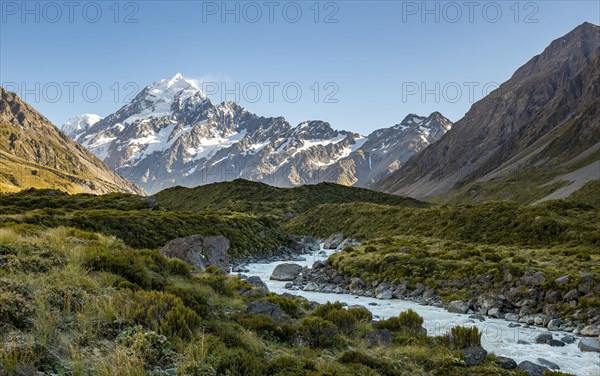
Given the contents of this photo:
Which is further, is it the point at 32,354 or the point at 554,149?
the point at 554,149

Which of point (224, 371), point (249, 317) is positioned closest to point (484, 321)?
point (249, 317)

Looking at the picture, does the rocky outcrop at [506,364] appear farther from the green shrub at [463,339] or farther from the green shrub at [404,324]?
the green shrub at [404,324]

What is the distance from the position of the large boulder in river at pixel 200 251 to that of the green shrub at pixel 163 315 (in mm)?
21725

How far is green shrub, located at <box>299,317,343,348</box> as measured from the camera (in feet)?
42.4

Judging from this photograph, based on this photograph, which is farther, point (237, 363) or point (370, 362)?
point (370, 362)

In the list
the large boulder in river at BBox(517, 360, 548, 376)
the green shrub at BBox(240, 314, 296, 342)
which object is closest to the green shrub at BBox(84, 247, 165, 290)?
the green shrub at BBox(240, 314, 296, 342)

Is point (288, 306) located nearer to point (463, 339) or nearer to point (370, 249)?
point (463, 339)

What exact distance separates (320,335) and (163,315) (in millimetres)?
5341

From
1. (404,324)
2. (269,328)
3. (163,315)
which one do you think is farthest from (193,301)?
(404,324)

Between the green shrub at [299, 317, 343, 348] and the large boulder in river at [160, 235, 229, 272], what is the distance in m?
20.8

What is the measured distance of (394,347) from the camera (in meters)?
13.8

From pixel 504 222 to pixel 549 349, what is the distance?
33372 mm

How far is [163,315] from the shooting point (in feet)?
34.6

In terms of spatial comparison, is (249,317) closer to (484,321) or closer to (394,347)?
(394,347)
